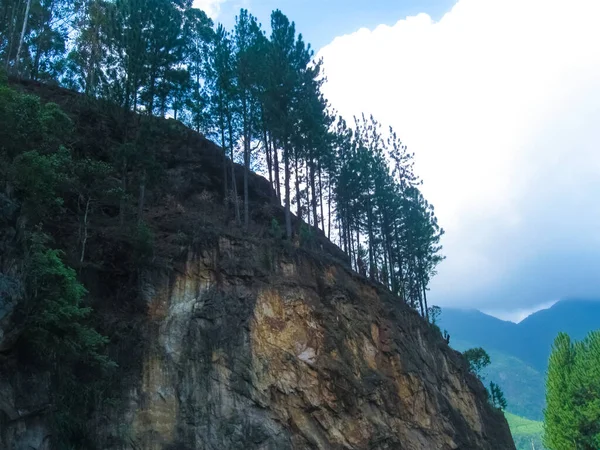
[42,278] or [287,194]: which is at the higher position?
[287,194]

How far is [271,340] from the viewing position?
20297 millimetres

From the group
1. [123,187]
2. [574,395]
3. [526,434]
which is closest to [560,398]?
[574,395]

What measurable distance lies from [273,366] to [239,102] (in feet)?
52.4

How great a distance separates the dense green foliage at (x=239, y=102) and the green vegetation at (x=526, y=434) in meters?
111

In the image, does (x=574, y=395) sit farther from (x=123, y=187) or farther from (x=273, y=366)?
(x=123, y=187)

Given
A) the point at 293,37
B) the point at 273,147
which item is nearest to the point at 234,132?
the point at 273,147

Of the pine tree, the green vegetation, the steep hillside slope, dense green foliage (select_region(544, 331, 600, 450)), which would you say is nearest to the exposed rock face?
the steep hillside slope

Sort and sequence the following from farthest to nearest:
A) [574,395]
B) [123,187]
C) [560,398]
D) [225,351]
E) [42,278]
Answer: [560,398], [574,395], [123,187], [225,351], [42,278]

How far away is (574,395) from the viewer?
35.3 m

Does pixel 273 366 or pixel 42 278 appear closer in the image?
pixel 42 278

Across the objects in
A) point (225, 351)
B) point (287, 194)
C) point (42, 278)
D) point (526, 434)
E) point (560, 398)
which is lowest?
point (526, 434)

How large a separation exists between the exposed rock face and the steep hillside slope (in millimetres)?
51

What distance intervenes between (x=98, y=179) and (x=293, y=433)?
12307 mm

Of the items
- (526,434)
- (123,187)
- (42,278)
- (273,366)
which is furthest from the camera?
(526,434)
